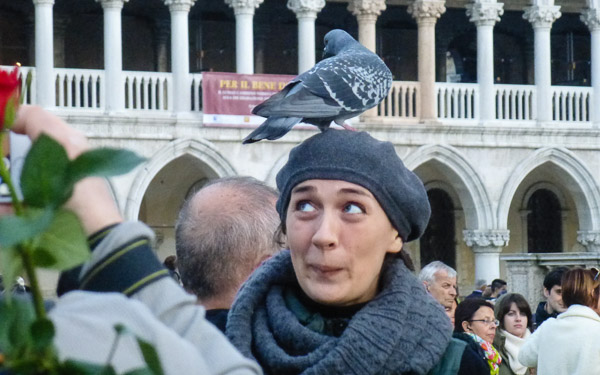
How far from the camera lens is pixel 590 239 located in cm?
2255

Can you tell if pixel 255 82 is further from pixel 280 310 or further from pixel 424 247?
pixel 280 310

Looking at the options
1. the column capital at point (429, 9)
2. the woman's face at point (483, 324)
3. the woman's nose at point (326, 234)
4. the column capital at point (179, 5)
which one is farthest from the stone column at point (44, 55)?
the woman's nose at point (326, 234)

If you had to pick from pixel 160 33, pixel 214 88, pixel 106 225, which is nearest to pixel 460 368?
pixel 106 225

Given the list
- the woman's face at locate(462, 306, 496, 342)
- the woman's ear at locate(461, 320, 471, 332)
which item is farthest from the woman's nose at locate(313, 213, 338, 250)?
the woman's ear at locate(461, 320, 471, 332)

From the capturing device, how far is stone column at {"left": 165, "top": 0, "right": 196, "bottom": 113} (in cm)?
2025

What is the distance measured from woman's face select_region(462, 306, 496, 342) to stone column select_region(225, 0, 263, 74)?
45.7ft

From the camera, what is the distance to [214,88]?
1980 centimetres

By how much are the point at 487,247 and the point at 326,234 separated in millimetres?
20056

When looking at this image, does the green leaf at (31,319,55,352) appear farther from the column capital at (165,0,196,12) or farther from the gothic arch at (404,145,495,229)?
the gothic arch at (404,145,495,229)

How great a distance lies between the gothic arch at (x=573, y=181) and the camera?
864 inches

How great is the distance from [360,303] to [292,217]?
0.18 metres

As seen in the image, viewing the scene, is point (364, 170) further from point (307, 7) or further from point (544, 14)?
point (544, 14)

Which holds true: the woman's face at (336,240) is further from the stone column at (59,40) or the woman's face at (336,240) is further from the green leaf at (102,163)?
the stone column at (59,40)

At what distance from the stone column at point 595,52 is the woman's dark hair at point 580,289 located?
17.0m
